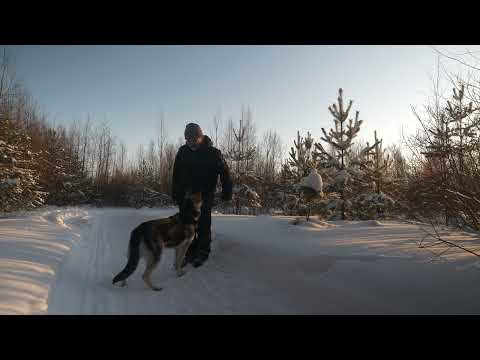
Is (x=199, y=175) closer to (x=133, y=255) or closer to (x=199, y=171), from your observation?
(x=199, y=171)

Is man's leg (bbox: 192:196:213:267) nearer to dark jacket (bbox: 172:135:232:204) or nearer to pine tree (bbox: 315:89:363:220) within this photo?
dark jacket (bbox: 172:135:232:204)

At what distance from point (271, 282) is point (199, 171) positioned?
2.36 m

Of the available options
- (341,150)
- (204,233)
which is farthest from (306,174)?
(204,233)

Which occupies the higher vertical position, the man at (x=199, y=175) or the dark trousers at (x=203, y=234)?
the man at (x=199, y=175)

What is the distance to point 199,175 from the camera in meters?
4.83

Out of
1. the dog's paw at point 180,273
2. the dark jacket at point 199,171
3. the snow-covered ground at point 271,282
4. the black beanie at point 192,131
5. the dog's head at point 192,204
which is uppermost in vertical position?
the black beanie at point 192,131

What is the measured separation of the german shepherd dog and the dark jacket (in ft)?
0.84

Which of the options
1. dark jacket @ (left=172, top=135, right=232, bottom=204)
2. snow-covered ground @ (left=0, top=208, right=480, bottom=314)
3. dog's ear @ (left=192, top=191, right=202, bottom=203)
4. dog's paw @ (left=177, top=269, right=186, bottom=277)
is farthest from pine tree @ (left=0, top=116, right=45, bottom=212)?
dog's paw @ (left=177, top=269, right=186, bottom=277)

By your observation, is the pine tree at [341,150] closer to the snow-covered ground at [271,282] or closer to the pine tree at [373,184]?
the pine tree at [373,184]

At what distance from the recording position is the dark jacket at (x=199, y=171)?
15.7 feet

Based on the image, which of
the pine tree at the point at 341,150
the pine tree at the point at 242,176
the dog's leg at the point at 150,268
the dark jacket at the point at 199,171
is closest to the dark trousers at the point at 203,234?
the dark jacket at the point at 199,171

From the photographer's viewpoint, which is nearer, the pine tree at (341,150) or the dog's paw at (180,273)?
the dog's paw at (180,273)

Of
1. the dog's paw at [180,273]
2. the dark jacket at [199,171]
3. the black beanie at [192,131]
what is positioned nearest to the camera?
the dog's paw at [180,273]
